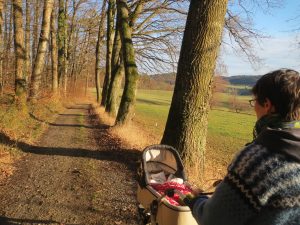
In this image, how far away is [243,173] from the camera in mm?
2279

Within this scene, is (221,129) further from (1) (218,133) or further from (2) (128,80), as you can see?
(2) (128,80)

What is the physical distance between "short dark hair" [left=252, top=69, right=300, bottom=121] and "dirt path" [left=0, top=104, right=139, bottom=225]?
156 inches

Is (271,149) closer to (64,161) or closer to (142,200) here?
(142,200)

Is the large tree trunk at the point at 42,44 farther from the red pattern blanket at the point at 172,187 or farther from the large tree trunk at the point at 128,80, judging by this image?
the red pattern blanket at the point at 172,187

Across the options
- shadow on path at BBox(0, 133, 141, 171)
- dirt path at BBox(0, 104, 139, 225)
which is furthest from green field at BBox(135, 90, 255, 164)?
shadow on path at BBox(0, 133, 141, 171)

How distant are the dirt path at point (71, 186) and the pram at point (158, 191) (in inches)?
41.8

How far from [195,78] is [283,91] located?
5.42 m

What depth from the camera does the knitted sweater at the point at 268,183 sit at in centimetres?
218

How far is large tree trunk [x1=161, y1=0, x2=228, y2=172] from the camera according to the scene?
757cm

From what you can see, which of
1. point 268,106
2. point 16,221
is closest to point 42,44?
point 16,221

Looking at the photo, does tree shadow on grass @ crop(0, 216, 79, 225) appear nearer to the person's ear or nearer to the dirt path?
the dirt path

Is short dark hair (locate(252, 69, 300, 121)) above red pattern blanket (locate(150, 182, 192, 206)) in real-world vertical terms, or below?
above

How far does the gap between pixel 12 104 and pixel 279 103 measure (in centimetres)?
1432

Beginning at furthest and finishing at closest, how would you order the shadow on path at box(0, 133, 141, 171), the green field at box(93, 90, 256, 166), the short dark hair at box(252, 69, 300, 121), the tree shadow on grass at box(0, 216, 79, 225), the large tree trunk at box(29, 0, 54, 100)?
the green field at box(93, 90, 256, 166), the large tree trunk at box(29, 0, 54, 100), the shadow on path at box(0, 133, 141, 171), the tree shadow on grass at box(0, 216, 79, 225), the short dark hair at box(252, 69, 300, 121)
